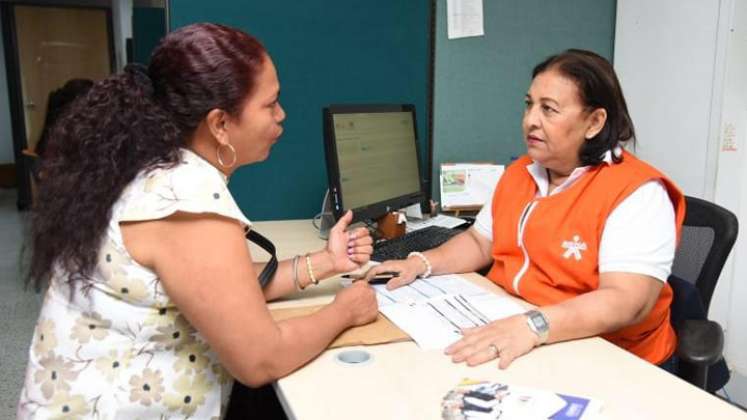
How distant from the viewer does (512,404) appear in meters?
0.92

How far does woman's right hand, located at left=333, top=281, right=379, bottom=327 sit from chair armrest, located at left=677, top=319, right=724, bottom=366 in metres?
0.71

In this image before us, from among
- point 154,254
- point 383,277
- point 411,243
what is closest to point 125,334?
point 154,254

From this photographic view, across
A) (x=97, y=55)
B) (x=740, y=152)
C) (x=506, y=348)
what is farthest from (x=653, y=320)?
(x=97, y=55)

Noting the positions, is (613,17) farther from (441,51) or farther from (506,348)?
(506,348)

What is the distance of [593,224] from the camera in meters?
1.35

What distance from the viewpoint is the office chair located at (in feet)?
4.54

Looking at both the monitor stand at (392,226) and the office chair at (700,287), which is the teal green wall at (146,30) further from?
the office chair at (700,287)

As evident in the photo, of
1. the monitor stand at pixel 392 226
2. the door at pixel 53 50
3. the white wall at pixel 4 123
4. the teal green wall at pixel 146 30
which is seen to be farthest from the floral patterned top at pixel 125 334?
the white wall at pixel 4 123

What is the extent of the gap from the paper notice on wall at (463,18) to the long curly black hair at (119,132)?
4.78 feet

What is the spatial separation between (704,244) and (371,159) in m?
0.96

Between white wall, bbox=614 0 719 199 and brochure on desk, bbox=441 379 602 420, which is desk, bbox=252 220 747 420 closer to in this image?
brochure on desk, bbox=441 379 602 420

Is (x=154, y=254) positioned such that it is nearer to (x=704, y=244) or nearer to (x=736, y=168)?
(x=704, y=244)

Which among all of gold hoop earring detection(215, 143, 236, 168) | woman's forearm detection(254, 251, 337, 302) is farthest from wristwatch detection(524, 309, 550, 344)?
gold hoop earring detection(215, 143, 236, 168)

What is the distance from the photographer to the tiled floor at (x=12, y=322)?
2436mm
